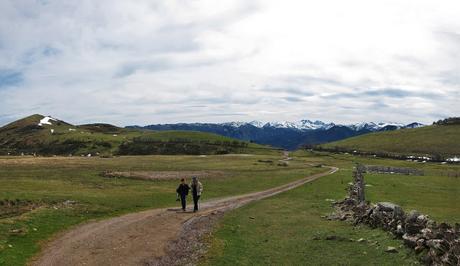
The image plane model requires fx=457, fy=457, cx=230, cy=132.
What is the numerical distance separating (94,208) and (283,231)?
19.3 m

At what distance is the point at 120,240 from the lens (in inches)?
1170

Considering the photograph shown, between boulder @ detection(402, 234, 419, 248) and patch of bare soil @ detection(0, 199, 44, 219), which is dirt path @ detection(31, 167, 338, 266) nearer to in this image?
patch of bare soil @ detection(0, 199, 44, 219)

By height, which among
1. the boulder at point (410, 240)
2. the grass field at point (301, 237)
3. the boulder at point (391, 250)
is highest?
the boulder at point (410, 240)

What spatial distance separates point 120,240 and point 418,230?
18.1m

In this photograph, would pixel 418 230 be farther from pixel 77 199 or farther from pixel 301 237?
pixel 77 199

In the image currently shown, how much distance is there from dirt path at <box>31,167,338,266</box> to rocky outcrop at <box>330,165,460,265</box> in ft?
44.9

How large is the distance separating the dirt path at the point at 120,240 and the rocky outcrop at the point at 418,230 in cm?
1369

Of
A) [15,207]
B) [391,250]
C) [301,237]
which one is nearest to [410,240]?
[391,250]

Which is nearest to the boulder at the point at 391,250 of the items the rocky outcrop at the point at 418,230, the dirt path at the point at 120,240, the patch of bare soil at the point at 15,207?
the rocky outcrop at the point at 418,230

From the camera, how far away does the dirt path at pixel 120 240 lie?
976 inches

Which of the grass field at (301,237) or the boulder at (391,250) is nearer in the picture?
the boulder at (391,250)

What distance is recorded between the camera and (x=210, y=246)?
2881 cm

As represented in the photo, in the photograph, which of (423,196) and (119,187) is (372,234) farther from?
(119,187)

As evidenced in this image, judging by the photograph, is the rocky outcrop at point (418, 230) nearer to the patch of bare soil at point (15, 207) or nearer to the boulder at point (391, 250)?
the boulder at point (391, 250)
